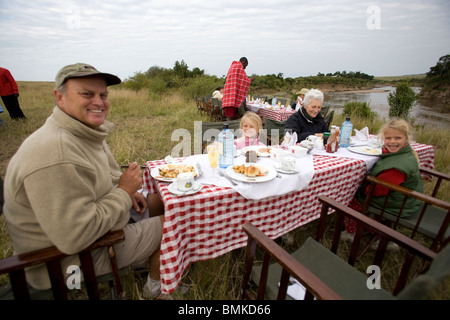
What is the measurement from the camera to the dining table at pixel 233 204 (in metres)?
1.32

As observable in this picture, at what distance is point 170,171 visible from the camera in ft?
5.39

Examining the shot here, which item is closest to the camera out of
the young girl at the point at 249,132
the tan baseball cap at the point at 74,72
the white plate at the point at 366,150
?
the tan baseball cap at the point at 74,72

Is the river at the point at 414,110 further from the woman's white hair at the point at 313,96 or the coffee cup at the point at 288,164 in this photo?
the coffee cup at the point at 288,164

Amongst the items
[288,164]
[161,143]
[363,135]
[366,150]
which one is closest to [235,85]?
[161,143]

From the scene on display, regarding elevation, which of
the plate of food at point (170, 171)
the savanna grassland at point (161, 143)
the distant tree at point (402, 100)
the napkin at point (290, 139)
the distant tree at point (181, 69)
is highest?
the distant tree at point (181, 69)

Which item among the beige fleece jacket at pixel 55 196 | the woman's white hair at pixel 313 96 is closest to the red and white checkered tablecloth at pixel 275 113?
the woman's white hair at pixel 313 96

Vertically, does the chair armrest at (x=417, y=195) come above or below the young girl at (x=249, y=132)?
below

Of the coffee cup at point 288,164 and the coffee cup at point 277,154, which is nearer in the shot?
the coffee cup at point 288,164

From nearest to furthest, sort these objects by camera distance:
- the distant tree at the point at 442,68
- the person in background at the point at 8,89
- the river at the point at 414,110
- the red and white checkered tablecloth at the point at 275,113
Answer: the red and white checkered tablecloth at the point at 275,113 → the person in background at the point at 8,89 → the river at the point at 414,110 → the distant tree at the point at 442,68

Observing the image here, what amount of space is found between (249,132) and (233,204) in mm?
1488

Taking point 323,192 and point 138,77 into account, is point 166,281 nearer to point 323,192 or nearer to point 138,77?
point 323,192

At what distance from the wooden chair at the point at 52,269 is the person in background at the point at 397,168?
2136mm

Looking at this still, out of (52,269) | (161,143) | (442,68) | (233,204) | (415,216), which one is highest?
(442,68)

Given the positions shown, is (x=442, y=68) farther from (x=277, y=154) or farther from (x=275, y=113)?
(x=277, y=154)
